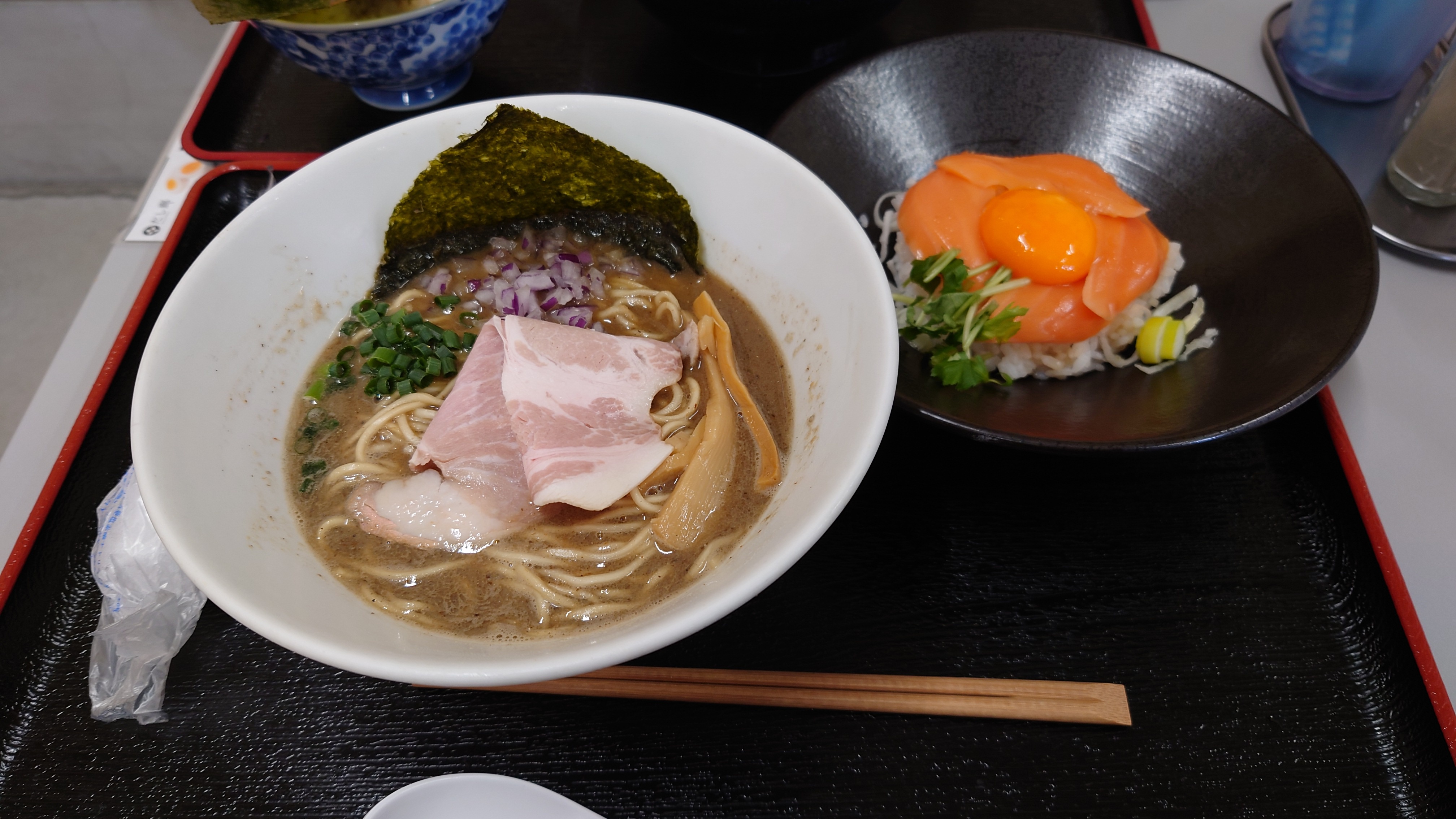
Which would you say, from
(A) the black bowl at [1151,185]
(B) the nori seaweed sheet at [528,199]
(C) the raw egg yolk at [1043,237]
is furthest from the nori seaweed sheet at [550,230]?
(C) the raw egg yolk at [1043,237]

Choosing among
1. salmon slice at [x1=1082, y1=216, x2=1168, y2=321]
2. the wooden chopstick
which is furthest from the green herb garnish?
the wooden chopstick

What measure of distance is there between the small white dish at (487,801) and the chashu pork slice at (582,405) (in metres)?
0.44

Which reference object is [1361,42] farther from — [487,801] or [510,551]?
[487,801]

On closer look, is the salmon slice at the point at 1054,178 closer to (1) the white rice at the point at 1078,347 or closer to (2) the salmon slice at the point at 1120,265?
(2) the salmon slice at the point at 1120,265

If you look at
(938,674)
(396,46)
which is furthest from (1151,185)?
(396,46)

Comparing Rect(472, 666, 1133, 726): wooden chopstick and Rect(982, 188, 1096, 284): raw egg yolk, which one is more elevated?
Rect(982, 188, 1096, 284): raw egg yolk

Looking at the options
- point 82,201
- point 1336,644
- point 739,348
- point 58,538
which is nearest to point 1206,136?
point 1336,644

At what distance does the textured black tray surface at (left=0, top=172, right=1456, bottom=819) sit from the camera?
1.25 m

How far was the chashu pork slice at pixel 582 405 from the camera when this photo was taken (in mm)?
1325

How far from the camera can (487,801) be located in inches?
46.5

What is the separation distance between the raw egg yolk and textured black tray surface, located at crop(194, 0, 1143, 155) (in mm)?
679

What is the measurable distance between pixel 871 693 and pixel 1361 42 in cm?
257

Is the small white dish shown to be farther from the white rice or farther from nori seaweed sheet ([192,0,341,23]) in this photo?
nori seaweed sheet ([192,0,341,23])

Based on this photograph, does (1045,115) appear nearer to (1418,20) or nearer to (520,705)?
(1418,20)
